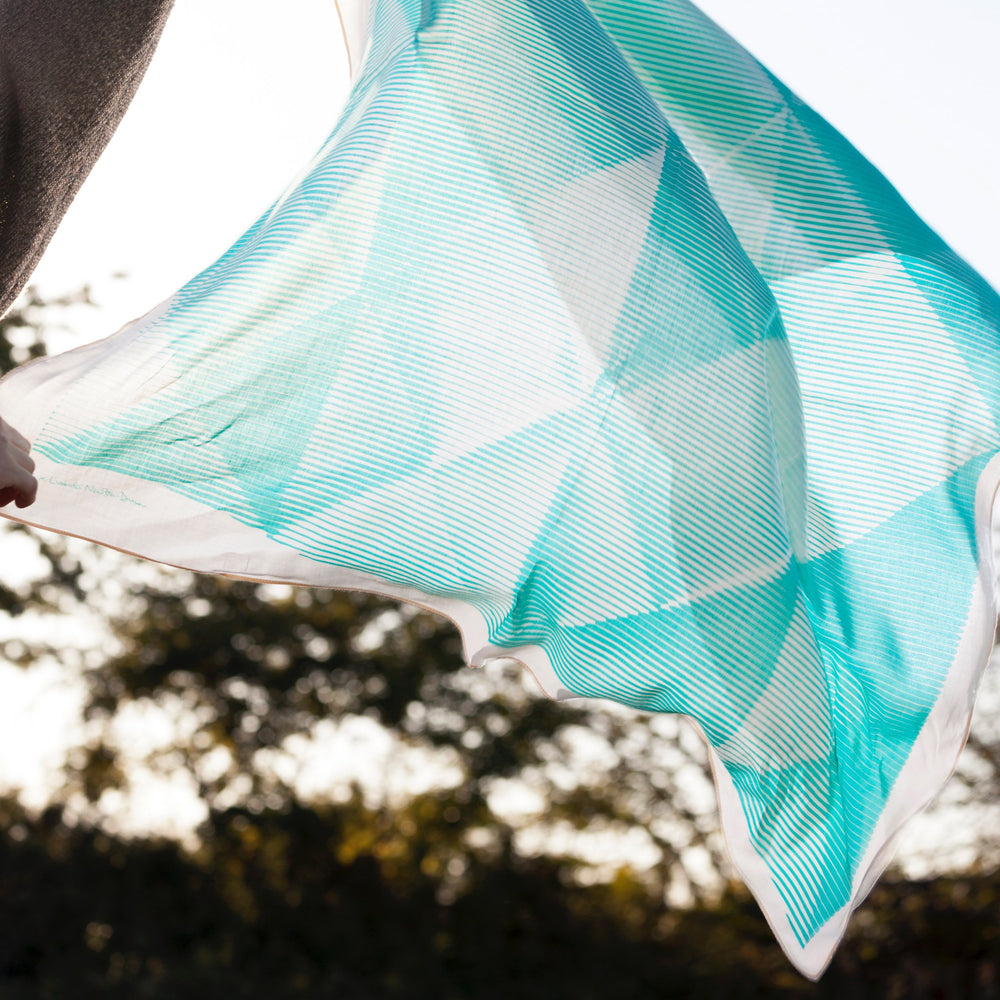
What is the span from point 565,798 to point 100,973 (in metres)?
4.90

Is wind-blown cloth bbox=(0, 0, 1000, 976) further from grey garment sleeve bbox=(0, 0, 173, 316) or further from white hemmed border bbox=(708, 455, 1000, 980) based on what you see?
grey garment sleeve bbox=(0, 0, 173, 316)

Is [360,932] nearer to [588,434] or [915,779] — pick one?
[915,779]

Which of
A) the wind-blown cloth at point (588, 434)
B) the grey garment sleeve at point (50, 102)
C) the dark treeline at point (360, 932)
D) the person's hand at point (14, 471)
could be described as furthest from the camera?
the dark treeline at point (360, 932)

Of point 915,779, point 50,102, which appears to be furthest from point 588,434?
point 50,102

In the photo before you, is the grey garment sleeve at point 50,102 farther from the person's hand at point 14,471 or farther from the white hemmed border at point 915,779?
the white hemmed border at point 915,779

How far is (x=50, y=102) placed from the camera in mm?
1441

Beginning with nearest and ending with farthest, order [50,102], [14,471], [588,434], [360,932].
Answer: [14,471] → [50,102] → [588,434] → [360,932]

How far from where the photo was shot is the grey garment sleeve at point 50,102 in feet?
4.65

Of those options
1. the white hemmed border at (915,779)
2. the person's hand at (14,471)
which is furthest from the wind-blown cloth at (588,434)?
the person's hand at (14,471)

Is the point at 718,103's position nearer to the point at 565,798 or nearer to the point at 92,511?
the point at 92,511

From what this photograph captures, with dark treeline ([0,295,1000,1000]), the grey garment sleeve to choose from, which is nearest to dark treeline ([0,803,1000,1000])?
dark treeline ([0,295,1000,1000])

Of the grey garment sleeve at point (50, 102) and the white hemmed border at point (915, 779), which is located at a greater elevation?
the grey garment sleeve at point (50, 102)

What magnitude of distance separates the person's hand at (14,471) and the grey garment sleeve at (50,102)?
259mm

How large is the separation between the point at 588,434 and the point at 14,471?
1006 mm
